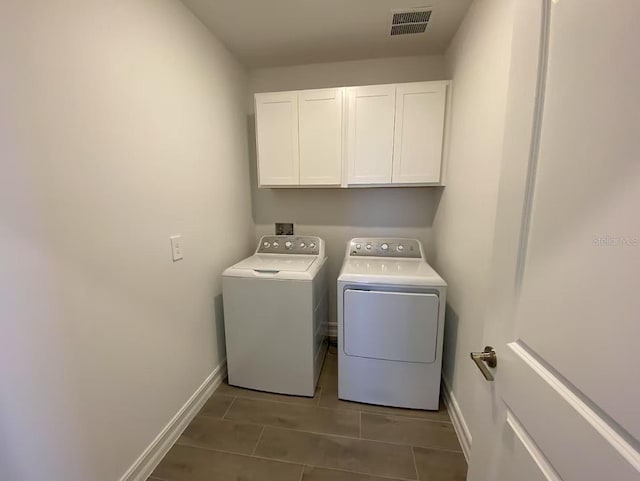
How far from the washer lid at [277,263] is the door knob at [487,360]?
1191mm

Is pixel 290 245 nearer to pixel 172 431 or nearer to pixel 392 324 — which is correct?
pixel 392 324

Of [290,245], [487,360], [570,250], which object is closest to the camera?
[570,250]

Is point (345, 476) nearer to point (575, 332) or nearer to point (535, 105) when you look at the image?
point (575, 332)

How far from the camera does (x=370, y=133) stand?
197 cm

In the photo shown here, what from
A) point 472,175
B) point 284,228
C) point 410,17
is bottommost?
point 284,228

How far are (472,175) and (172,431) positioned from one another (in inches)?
85.5

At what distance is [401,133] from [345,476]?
81.2 inches

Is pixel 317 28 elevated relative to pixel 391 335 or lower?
elevated

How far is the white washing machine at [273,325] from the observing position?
177cm

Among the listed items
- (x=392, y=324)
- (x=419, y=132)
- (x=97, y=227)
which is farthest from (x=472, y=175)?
(x=97, y=227)

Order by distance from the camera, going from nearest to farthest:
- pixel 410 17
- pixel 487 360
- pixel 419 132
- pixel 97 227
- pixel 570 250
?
pixel 570 250
pixel 487 360
pixel 97 227
pixel 410 17
pixel 419 132

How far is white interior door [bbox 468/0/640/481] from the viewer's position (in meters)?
0.40

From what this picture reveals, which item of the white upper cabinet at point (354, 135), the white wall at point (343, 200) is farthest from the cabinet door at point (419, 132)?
the white wall at point (343, 200)

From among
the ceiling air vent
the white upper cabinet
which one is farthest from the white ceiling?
the white upper cabinet
